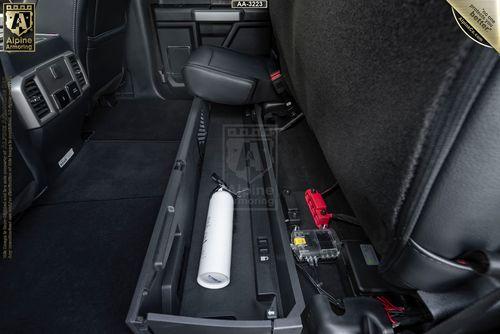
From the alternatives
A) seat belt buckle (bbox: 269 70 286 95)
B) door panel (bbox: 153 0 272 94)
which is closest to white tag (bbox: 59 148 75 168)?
door panel (bbox: 153 0 272 94)

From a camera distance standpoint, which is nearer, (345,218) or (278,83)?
(345,218)

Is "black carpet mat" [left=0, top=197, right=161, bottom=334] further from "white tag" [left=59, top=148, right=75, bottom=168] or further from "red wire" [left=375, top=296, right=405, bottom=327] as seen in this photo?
"red wire" [left=375, top=296, right=405, bottom=327]

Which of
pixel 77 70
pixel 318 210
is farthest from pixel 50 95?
pixel 318 210

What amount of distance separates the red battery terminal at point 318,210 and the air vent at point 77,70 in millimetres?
1165

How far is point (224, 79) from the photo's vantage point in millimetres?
1424

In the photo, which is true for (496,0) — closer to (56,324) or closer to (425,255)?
(425,255)

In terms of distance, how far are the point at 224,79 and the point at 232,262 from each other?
34.0 inches

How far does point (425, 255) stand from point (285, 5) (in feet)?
2.74

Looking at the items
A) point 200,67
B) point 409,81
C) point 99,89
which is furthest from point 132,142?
point 409,81

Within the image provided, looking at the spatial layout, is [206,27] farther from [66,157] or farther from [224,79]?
[66,157]

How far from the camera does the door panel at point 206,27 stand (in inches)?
70.0

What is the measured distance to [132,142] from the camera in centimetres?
175

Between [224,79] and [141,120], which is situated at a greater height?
[224,79]

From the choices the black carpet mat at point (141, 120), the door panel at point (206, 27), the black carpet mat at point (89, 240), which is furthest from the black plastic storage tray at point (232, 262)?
the door panel at point (206, 27)
